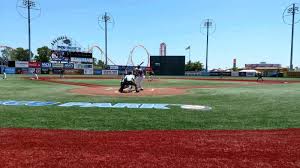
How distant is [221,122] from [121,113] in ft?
11.6

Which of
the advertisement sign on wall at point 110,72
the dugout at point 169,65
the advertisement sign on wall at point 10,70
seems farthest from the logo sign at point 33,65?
the dugout at point 169,65

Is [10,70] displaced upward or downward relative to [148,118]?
upward

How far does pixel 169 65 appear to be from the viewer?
82438mm

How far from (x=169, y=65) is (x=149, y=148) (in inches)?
2984

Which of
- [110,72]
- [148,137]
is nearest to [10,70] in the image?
[110,72]

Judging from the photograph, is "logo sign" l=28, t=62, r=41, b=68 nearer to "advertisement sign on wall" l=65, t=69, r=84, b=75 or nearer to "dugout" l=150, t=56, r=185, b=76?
"advertisement sign on wall" l=65, t=69, r=84, b=75

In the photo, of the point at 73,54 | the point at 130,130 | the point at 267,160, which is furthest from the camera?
the point at 73,54

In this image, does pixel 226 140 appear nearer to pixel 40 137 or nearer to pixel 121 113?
pixel 40 137

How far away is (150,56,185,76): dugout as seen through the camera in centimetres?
8200

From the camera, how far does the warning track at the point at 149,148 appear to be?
5875 millimetres

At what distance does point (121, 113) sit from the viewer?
12.5 meters

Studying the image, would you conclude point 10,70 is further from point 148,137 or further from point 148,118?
point 148,137

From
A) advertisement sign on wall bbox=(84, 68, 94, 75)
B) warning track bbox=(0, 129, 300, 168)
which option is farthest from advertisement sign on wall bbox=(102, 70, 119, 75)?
warning track bbox=(0, 129, 300, 168)

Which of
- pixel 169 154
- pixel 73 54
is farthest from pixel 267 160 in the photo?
pixel 73 54
